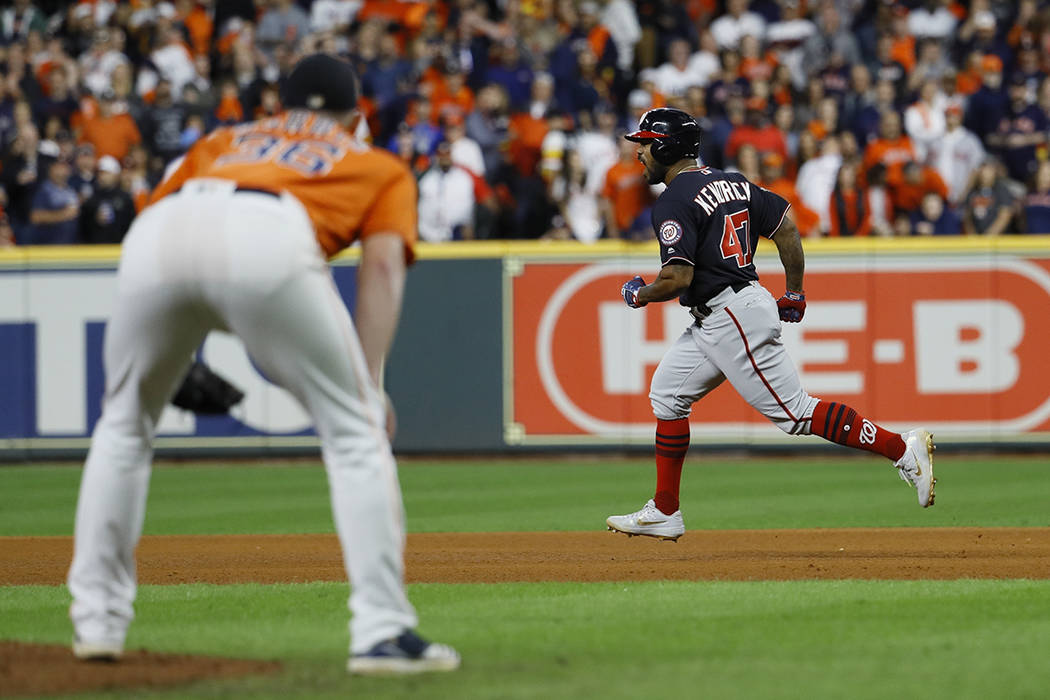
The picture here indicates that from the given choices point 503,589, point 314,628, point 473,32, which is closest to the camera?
point 314,628

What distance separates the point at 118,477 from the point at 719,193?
418cm

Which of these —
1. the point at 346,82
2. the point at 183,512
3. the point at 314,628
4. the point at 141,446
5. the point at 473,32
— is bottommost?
the point at 183,512

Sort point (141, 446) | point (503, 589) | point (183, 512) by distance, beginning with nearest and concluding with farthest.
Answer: point (141, 446), point (503, 589), point (183, 512)

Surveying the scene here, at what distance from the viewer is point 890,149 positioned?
16.5 m

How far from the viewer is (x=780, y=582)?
7.18 metres

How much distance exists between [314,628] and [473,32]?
14.7 m

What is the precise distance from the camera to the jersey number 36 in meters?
8.22

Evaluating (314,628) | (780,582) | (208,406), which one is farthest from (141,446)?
(780,582)

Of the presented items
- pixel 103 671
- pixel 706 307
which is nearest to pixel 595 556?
pixel 706 307

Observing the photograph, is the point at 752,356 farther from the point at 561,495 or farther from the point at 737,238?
the point at 561,495

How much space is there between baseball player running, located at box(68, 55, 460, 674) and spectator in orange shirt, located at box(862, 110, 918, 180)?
12226 mm

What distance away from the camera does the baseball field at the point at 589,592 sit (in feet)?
15.4

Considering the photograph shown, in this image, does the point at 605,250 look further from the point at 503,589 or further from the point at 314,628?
the point at 314,628

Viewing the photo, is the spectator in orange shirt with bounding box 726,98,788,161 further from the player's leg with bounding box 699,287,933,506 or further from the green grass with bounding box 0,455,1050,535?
the player's leg with bounding box 699,287,933,506
